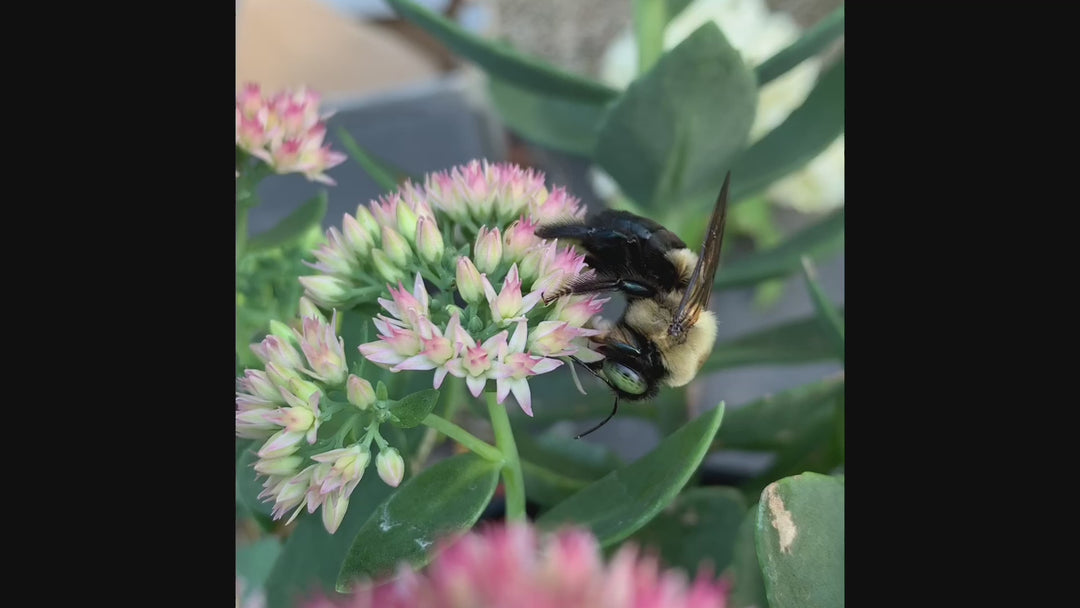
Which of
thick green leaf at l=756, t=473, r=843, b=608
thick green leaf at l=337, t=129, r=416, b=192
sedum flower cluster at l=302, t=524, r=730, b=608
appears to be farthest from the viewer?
thick green leaf at l=337, t=129, r=416, b=192

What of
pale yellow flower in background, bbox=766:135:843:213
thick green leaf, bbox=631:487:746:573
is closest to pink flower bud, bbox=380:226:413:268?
thick green leaf, bbox=631:487:746:573

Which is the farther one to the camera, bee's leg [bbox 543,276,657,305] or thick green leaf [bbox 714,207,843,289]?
thick green leaf [bbox 714,207,843,289]

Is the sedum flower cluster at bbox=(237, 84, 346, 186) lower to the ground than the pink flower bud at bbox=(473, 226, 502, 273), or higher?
higher

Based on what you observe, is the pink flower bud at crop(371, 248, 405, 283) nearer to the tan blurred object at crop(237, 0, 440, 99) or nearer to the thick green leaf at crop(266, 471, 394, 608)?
the thick green leaf at crop(266, 471, 394, 608)

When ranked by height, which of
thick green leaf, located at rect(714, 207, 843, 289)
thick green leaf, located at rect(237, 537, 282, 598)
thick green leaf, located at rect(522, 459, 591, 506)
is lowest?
thick green leaf, located at rect(237, 537, 282, 598)

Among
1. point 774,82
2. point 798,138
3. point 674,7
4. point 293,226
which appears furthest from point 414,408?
point 774,82

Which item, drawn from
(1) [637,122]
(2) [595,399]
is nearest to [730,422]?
(2) [595,399]
